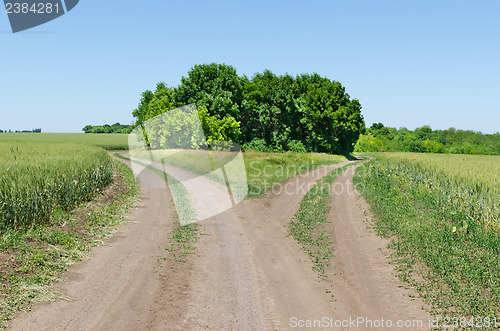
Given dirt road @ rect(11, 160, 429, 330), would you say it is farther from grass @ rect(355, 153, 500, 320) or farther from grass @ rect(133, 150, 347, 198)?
grass @ rect(133, 150, 347, 198)

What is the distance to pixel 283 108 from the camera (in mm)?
71375

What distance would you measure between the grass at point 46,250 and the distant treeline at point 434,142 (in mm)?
100019

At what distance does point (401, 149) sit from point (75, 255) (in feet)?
418

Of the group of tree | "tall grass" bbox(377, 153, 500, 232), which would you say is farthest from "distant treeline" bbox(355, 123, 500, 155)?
"tall grass" bbox(377, 153, 500, 232)

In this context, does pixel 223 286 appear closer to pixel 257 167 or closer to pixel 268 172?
pixel 268 172

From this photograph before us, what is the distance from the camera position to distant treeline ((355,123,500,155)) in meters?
107

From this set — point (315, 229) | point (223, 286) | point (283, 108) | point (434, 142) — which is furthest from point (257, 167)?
point (434, 142)

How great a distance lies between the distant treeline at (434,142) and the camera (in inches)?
4199

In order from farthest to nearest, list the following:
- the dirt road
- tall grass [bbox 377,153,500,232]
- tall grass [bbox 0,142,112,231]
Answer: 1. tall grass [bbox 377,153,500,232]
2. tall grass [bbox 0,142,112,231]
3. the dirt road

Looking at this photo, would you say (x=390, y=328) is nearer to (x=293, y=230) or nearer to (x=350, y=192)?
(x=293, y=230)

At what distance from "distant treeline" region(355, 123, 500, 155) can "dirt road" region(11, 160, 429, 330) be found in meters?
99.2

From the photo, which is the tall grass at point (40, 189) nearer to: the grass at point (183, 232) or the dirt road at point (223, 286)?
the dirt road at point (223, 286)

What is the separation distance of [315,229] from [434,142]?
387 ft

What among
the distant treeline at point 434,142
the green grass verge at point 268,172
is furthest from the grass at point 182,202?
the distant treeline at point 434,142
